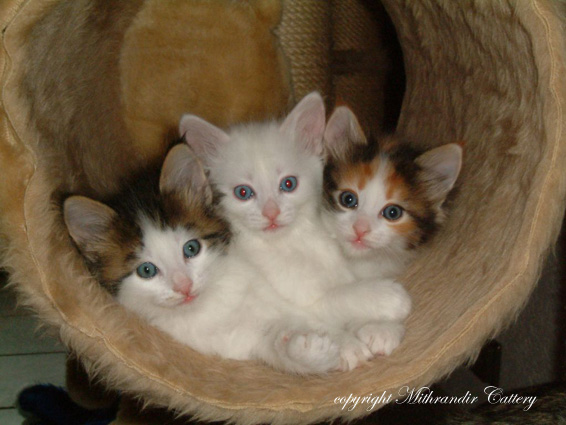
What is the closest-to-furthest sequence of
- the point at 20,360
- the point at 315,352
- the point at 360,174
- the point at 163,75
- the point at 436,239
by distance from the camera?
the point at 315,352, the point at 360,174, the point at 436,239, the point at 163,75, the point at 20,360

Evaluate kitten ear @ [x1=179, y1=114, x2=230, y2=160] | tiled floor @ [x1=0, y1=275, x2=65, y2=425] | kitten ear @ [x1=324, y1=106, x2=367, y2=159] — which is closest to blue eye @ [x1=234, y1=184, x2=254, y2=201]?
kitten ear @ [x1=179, y1=114, x2=230, y2=160]

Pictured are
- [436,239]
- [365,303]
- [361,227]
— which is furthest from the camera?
[436,239]

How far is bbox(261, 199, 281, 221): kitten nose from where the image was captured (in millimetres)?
1684

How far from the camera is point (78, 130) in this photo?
71.7 inches

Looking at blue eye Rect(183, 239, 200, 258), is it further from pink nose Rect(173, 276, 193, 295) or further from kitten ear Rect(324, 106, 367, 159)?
kitten ear Rect(324, 106, 367, 159)

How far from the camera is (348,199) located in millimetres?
1760

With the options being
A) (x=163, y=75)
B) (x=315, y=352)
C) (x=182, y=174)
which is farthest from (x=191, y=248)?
(x=163, y=75)

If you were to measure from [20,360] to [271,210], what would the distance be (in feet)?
7.06

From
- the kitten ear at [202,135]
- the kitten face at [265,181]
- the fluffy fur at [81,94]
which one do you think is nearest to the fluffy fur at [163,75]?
the fluffy fur at [81,94]

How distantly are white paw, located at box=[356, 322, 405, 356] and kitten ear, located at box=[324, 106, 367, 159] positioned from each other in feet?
2.29

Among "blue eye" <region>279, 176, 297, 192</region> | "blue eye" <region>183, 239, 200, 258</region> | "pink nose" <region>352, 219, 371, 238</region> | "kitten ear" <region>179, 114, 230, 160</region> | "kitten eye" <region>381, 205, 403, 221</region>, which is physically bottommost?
"blue eye" <region>183, 239, 200, 258</region>

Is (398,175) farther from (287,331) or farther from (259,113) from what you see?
(259,113)

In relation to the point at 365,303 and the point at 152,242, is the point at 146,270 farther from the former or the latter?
the point at 365,303

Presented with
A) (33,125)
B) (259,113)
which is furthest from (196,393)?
(259,113)
